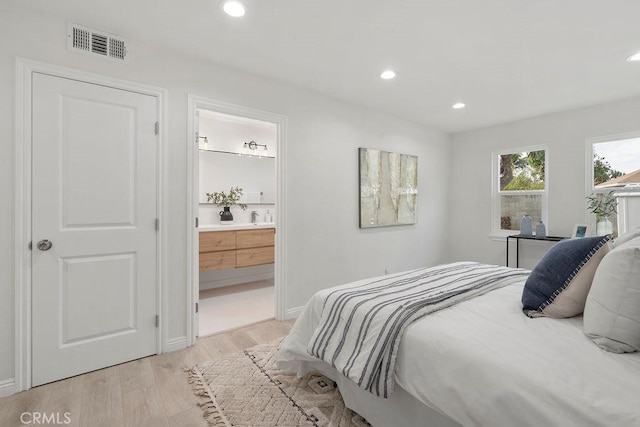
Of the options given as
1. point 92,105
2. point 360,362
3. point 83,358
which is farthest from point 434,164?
point 83,358

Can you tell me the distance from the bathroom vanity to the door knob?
1764 millimetres

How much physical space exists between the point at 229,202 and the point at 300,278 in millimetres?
1921

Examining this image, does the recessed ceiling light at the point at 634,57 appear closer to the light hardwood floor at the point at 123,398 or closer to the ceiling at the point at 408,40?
the ceiling at the point at 408,40

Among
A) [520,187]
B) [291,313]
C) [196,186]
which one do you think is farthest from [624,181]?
[196,186]

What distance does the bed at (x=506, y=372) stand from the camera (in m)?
0.91

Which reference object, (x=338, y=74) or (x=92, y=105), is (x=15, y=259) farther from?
(x=338, y=74)

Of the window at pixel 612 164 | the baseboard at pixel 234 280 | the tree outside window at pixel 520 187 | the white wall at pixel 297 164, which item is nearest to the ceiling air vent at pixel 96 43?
the white wall at pixel 297 164

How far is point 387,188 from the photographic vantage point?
13.4 feet

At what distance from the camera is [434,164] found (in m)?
4.79

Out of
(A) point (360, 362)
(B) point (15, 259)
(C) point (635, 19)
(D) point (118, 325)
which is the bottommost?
(D) point (118, 325)

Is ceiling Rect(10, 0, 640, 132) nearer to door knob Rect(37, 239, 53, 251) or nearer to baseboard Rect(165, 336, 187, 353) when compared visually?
door knob Rect(37, 239, 53, 251)

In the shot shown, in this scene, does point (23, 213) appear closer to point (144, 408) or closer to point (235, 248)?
point (144, 408)

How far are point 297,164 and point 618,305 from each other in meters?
2.60

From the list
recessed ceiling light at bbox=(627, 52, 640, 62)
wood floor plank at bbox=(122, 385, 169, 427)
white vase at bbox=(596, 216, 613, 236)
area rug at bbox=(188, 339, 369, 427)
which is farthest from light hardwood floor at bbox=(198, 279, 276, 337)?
recessed ceiling light at bbox=(627, 52, 640, 62)
